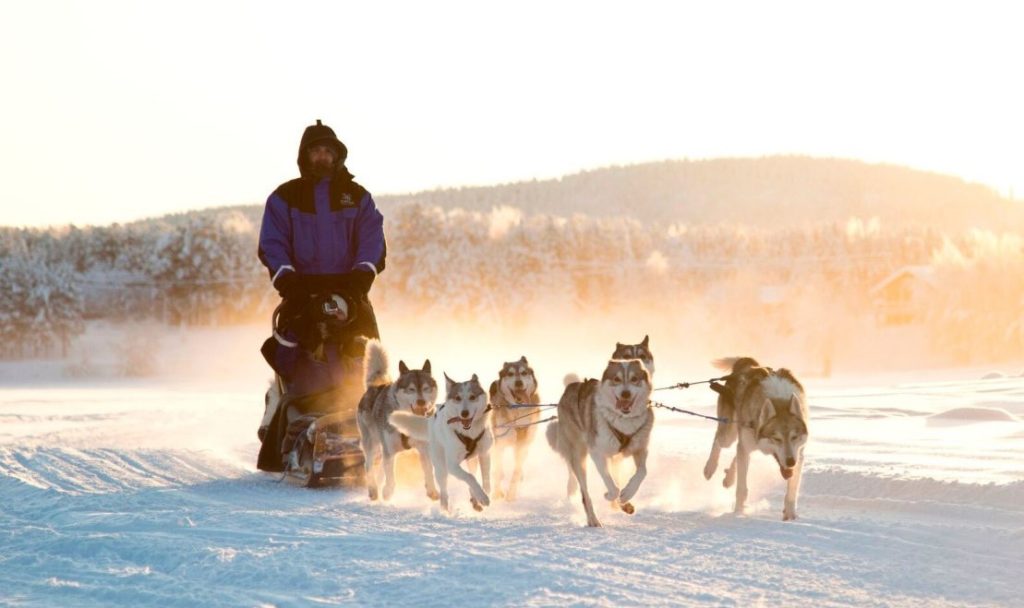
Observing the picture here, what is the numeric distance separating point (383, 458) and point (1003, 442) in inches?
281

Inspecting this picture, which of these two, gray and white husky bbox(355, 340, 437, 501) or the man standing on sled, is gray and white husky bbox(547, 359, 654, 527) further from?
the man standing on sled

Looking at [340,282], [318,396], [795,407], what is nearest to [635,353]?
[795,407]

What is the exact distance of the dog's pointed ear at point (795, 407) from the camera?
924 centimetres

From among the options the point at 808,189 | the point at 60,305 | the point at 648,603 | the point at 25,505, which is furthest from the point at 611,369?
the point at 808,189

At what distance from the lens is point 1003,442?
13680 millimetres

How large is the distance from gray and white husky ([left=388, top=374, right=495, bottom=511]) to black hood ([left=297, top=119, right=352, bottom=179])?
2.75 meters

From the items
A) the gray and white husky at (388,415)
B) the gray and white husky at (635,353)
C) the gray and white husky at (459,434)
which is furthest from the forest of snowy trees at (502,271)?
the gray and white husky at (459,434)

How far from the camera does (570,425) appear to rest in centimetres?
979

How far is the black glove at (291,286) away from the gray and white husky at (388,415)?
1.16 metres

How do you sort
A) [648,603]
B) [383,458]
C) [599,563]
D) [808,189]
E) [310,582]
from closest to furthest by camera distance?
[648,603], [310,582], [599,563], [383,458], [808,189]

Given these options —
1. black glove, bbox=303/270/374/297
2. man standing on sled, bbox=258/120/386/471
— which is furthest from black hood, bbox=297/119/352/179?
black glove, bbox=303/270/374/297

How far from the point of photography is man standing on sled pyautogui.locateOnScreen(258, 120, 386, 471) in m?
11.3

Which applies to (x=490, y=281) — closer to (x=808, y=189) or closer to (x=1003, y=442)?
(x=1003, y=442)

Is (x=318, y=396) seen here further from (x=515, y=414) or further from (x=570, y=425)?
(x=570, y=425)
